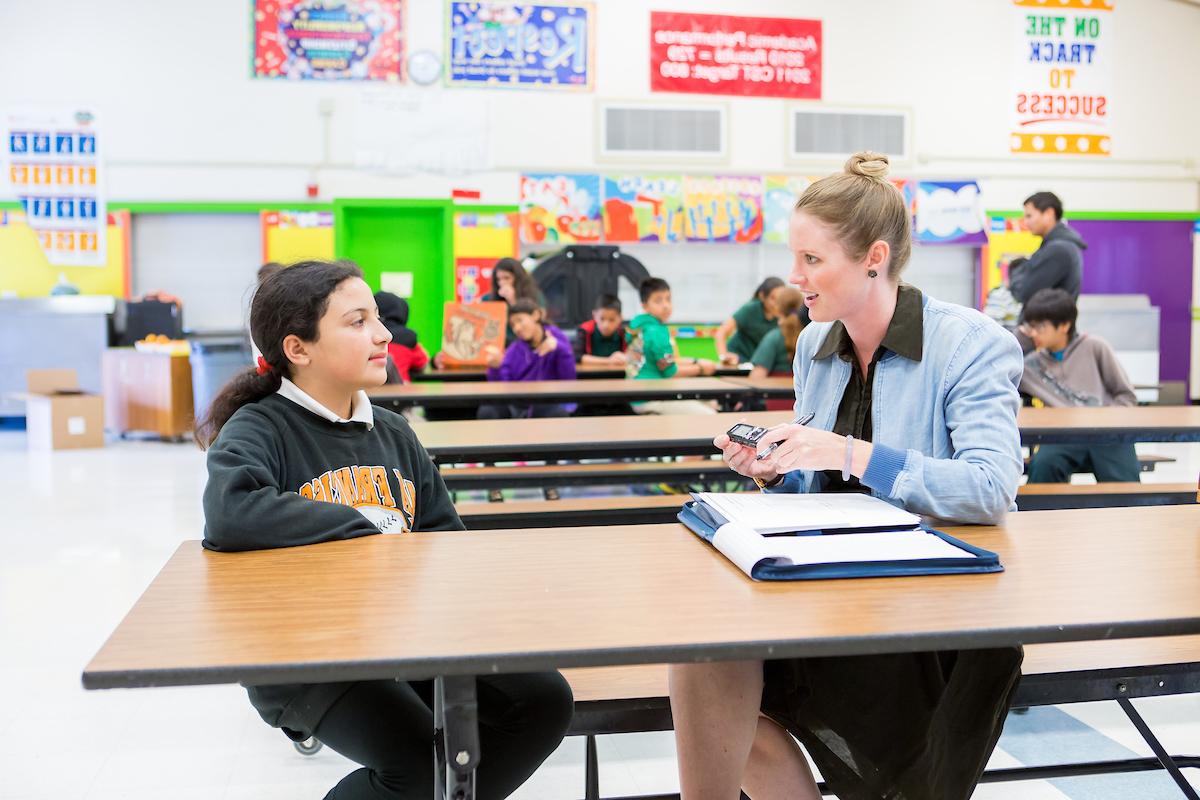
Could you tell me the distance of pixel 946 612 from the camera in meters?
1.12

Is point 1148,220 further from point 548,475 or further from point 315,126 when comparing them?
point 548,475

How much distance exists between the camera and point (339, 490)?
166 cm

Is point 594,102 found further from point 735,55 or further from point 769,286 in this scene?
point 769,286

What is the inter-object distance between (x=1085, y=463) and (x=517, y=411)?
8.88ft

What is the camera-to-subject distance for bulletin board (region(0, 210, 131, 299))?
920 centimetres

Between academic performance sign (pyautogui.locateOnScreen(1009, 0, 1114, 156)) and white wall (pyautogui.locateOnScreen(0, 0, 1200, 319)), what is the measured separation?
161 mm

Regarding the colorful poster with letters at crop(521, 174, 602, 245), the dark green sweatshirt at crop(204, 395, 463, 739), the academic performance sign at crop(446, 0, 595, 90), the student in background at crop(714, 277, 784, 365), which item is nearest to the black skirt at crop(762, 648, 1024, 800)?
the dark green sweatshirt at crop(204, 395, 463, 739)

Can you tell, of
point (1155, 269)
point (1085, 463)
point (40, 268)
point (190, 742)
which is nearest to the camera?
point (190, 742)

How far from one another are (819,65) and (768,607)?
976 centimetres

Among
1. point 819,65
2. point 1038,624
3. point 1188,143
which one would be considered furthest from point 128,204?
point 1188,143

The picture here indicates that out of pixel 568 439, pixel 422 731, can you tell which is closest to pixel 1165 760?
pixel 422 731

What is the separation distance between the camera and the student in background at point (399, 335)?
16.8 feet

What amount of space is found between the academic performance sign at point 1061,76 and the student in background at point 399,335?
7.46m

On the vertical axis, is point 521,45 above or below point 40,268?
above
